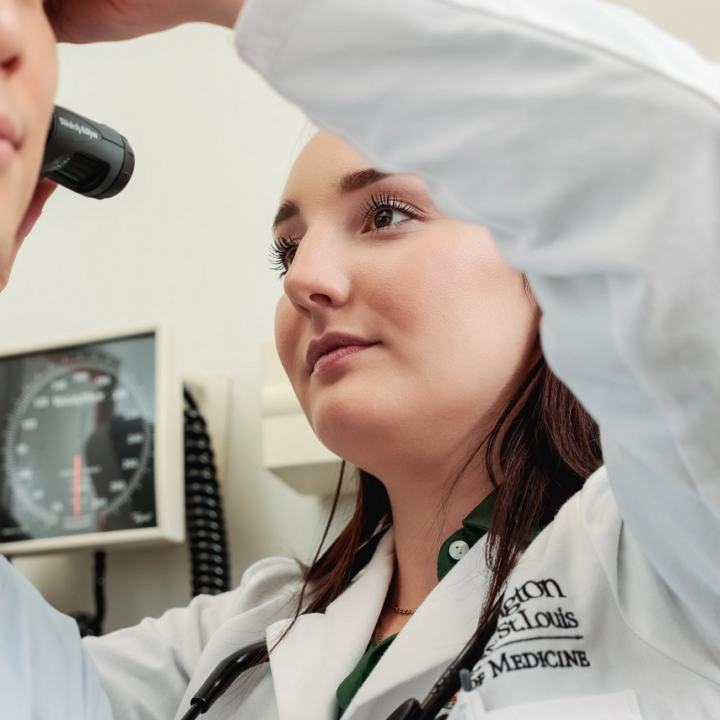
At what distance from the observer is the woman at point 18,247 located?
1.26ft

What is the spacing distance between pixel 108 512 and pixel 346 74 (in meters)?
0.95

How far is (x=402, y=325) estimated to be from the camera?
0.72 metres

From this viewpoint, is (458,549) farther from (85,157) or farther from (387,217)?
(85,157)

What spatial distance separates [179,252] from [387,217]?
0.72 meters

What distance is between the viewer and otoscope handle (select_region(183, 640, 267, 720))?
2.46 feet

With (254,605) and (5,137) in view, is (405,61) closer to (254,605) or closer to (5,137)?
(5,137)

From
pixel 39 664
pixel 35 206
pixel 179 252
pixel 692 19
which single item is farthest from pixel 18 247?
pixel 692 19

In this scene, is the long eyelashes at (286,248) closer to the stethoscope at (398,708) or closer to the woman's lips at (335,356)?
the woman's lips at (335,356)

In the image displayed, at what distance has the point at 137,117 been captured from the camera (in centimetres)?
149

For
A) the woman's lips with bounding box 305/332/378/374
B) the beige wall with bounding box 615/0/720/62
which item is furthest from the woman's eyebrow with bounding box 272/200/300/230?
the beige wall with bounding box 615/0/720/62

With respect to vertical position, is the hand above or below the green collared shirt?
above

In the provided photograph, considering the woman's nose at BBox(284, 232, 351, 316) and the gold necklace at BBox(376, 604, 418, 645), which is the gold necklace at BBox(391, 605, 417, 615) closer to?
the gold necklace at BBox(376, 604, 418, 645)

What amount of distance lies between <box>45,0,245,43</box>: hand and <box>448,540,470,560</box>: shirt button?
→ 21.6 inches

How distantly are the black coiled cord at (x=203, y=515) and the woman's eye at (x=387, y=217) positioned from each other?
22.2 inches
